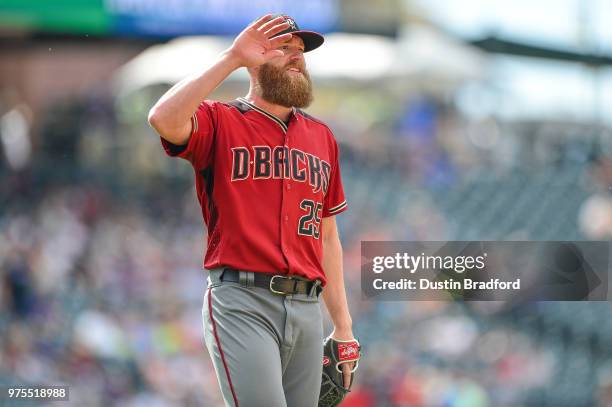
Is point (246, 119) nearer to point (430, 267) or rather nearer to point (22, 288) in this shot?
point (430, 267)

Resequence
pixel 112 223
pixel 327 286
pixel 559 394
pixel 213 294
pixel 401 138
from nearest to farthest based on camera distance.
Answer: pixel 213 294 < pixel 327 286 < pixel 559 394 < pixel 401 138 < pixel 112 223

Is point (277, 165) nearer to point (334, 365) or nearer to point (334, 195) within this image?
point (334, 195)

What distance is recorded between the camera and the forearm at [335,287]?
2799mm

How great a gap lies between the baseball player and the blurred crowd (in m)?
1.74

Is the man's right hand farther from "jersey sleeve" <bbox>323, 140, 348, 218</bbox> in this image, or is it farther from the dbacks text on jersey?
"jersey sleeve" <bbox>323, 140, 348, 218</bbox>

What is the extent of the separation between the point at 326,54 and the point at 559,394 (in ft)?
7.11

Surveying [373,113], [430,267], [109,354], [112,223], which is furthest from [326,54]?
[109,354]

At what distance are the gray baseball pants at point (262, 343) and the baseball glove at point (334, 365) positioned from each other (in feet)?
0.74

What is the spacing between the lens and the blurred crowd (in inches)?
178

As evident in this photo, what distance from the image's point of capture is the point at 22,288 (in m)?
5.13

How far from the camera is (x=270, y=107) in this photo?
2.69 meters

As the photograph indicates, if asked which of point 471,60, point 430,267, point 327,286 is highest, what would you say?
point 471,60

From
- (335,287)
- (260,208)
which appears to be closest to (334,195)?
(335,287)

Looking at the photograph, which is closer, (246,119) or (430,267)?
(246,119)
